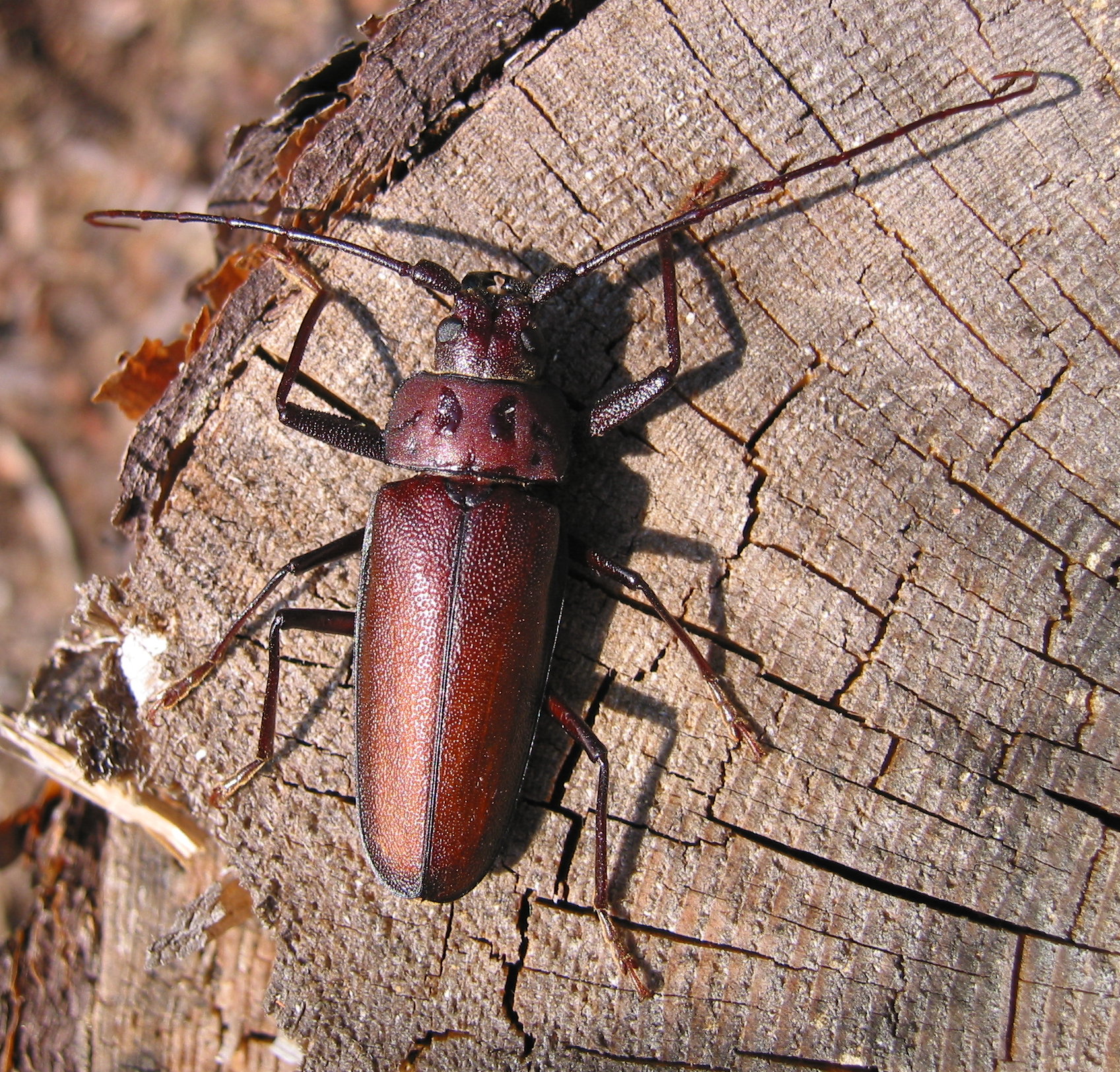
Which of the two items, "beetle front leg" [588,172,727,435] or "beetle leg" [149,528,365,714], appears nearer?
"beetle front leg" [588,172,727,435]

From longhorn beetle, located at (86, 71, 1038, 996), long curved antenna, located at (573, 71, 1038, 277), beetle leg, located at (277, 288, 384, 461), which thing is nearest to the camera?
long curved antenna, located at (573, 71, 1038, 277)

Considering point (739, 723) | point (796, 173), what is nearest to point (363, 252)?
point (796, 173)

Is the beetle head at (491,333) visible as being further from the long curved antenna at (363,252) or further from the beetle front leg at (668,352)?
the beetle front leg at (668,352)

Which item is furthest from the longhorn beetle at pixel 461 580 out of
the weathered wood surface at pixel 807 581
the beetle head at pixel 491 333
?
the weathered wood surface at pixel 807 581

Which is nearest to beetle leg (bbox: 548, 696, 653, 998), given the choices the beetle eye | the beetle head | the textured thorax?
the textured thorax

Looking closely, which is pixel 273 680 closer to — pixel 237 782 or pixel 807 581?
pixel 237 782

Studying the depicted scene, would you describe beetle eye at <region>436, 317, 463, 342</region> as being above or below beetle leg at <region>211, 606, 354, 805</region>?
above

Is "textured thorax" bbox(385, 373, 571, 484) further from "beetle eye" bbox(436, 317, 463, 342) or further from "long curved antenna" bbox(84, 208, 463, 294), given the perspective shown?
"long curved antenna" bbox(84, 208, 463, 294)
